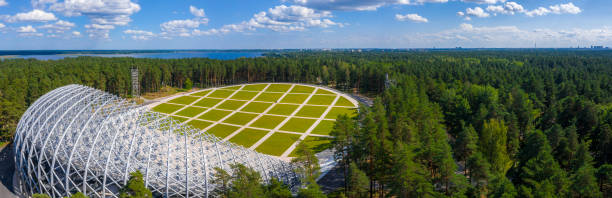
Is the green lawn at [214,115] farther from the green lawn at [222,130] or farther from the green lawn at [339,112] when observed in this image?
the green lawn at [339,112]

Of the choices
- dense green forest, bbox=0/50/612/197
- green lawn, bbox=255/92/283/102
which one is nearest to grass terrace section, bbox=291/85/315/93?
green lawn, bbox=255/92/283/102

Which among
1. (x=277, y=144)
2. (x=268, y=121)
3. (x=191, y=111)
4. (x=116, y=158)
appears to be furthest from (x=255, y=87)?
(x=116, y=158)

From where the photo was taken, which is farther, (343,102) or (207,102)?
(207,102)

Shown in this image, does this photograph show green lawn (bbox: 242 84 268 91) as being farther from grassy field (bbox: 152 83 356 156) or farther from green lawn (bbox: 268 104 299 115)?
green lawn (bbox: 268 104 299 115)

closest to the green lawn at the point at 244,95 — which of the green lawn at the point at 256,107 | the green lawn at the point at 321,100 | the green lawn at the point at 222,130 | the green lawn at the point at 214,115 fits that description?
the green lawn at the point at 256,107

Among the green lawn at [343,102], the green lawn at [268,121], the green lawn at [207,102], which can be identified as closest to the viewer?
the green lawn at [268,121]

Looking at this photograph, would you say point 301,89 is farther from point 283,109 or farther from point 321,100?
point 283,109
